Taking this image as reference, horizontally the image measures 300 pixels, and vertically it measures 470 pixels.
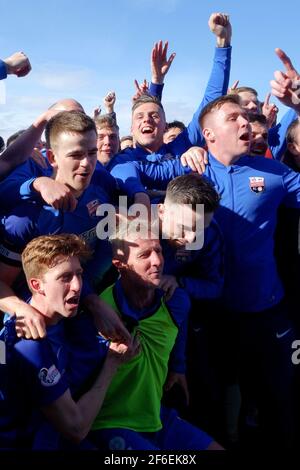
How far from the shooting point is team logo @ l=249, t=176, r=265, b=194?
3012 mm

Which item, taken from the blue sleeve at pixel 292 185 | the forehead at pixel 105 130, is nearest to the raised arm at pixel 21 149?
the blue sleeve at pixel 292 185

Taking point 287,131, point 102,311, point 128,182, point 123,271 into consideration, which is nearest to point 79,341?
point 102,311

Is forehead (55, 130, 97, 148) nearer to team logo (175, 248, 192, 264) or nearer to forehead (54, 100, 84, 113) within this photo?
forehead (54, 100, 84, 113)

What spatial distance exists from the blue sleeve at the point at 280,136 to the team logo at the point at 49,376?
2757mm

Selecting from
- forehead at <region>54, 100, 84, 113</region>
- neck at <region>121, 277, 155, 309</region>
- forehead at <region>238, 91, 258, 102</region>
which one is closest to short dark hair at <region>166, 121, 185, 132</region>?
forehead at <region>238, 91, 258, 102</region>

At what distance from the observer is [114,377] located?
2.32 m

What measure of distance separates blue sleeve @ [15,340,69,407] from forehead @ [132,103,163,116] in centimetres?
252

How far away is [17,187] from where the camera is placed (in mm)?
2471

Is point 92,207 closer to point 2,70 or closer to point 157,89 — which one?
point 2,70

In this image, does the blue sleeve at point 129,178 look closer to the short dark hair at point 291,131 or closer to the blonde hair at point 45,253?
the blonde hair at point 45,253

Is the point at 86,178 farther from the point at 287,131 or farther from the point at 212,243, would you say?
the point at 287,131

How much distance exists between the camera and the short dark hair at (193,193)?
107 inches

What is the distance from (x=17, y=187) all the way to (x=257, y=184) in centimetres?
148

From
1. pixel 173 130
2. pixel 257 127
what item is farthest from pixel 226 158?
pixel 173 130
